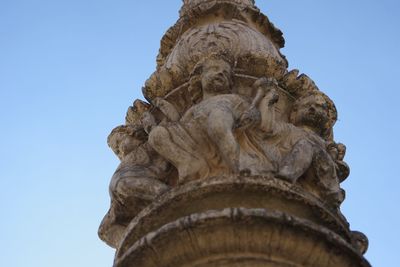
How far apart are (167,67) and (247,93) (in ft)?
3.65

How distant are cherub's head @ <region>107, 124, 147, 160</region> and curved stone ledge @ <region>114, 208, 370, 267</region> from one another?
7.52ft

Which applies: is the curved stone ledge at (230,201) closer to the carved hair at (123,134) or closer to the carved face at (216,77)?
the carved face at (216,77)

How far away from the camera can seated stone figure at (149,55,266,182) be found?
6.40m

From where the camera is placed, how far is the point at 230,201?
5910 millimetres

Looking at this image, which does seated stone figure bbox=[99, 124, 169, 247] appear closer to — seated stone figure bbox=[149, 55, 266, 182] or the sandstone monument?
the sandstone monument

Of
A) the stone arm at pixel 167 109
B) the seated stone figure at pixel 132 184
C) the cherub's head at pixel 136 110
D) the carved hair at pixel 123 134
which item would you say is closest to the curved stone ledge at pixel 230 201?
the seated stone figure at pixel 132 184

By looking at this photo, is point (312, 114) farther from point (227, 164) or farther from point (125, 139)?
point (125, 139)

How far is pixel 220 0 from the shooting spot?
9469 millimetres

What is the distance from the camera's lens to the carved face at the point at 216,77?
741cm

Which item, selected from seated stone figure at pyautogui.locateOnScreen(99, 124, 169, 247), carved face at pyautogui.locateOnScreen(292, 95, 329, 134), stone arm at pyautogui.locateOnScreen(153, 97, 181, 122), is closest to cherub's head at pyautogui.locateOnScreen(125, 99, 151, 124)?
stone arm at pyautogui.locateOnScreen(153, 97, 181, 122)

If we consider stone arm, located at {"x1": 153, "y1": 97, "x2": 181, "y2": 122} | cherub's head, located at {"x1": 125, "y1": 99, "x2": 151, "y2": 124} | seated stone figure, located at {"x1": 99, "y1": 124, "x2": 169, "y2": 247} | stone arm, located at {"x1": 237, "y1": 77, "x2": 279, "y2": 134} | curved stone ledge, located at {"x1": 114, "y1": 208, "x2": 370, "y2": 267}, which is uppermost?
cherub's head, located at {"x1": 125, "y1": 99, "x2": 151, "y2": 124}

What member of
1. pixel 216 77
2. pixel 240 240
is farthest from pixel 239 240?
pixel 216 77

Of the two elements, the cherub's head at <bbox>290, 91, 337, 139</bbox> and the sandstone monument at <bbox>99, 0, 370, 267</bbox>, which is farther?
the cherub's head at <bbox>290, 91, 337, 139</bbox>

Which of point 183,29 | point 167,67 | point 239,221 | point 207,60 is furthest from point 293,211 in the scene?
point 183,29
